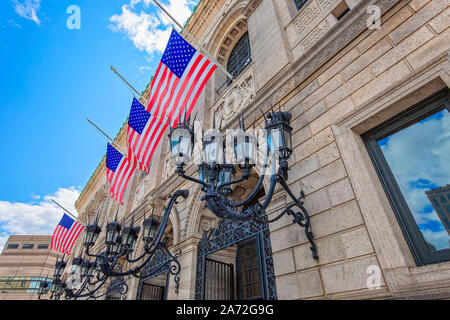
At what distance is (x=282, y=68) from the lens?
582 cm

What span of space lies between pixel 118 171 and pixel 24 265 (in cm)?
5642

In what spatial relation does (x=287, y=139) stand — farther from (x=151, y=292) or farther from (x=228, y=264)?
(x=151, y=292)

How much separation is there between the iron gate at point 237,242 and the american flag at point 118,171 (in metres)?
5.53

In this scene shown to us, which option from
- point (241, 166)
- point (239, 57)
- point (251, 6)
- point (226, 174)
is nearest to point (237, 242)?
point (226, 174)

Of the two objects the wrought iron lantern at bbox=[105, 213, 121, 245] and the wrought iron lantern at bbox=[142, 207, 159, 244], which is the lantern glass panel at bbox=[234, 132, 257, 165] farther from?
the wrought iron lantern at bbox=[105, 213, 121, 245]

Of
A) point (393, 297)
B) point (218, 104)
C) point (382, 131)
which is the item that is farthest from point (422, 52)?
point (218, 104)

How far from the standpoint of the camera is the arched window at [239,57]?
9810mm

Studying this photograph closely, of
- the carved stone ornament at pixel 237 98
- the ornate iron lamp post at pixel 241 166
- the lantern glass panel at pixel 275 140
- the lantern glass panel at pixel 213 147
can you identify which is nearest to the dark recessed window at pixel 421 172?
the ornate iron lamp post at pixel 241 166

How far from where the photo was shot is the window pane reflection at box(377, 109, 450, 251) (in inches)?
119

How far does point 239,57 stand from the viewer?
1048 cm

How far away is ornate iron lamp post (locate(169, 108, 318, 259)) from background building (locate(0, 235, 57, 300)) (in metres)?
58.6

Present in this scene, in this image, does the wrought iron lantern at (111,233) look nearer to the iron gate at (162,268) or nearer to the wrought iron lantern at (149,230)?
the wrought iron lantern at (149,230)

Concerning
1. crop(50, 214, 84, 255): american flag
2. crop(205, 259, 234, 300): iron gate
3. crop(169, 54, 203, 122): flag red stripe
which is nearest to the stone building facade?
crop(205, 259, 234, 300): iron gate
